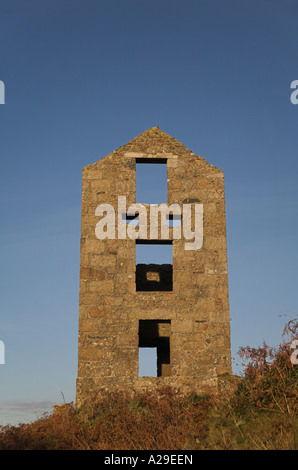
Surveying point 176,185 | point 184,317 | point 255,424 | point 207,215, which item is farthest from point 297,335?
point 176,185

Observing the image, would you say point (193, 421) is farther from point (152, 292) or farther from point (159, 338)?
point (159, 338)

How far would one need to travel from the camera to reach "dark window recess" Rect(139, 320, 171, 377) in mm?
17188

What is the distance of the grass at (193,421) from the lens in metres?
10.8

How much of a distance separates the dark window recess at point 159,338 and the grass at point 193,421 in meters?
3.60

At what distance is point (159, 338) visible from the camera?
1841 centimetres

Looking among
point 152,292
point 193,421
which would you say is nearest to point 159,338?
point 152,292

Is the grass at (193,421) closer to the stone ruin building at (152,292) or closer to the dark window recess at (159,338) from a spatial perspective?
the stone ruin building at (152,292)

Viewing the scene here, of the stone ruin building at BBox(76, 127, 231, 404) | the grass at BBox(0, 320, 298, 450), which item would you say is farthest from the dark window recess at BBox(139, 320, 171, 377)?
the grass at BBox(0, 320, 298, 450)

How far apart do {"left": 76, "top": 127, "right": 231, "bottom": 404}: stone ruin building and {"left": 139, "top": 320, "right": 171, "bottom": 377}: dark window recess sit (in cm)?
167

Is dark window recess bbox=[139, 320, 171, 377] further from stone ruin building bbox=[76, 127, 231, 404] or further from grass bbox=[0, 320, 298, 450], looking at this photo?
grass bbox=[0, 320, 298, 450]

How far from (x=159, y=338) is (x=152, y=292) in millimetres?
3866

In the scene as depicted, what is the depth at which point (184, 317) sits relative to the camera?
583 inches

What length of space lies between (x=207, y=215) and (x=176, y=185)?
4.28 ft

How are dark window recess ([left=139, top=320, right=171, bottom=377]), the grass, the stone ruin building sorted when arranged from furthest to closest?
1. dark window recess ([left=139, top=320, right=171, bottom=377])
2. the stone ruin building
3. the grass
